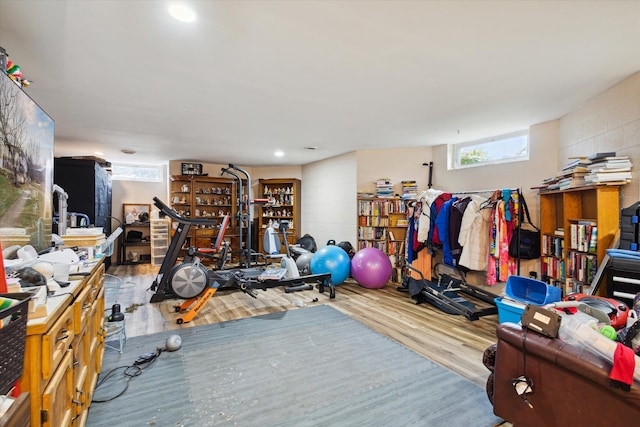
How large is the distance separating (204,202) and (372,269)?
15.8 ft

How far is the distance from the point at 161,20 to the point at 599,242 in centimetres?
401

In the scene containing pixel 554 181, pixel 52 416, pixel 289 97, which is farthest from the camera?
pixel 554 181

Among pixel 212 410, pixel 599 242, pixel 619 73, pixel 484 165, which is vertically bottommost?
pixel 212 410

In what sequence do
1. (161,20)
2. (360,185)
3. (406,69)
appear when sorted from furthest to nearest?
(360,185), (406,69), (161,20)

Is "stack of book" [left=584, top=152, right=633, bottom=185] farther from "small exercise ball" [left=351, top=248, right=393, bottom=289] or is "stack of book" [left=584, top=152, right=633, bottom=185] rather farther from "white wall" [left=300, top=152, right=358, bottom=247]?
"white wall" [left=300, top=152, right=358, bottom=247]

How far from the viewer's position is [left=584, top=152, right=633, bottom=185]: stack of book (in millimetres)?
2682

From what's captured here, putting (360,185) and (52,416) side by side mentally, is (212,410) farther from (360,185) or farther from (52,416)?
(360,185)

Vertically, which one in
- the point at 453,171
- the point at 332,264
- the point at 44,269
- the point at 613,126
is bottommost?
the point at 332,264

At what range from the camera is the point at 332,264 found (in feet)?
15.7

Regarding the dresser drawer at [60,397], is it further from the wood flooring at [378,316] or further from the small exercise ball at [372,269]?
the small exercise ball at [372,269]

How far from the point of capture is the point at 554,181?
11.3 ft

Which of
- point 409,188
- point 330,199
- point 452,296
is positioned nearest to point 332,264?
point 452,296

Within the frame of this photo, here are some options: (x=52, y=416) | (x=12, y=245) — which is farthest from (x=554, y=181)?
(x=12, y=245)

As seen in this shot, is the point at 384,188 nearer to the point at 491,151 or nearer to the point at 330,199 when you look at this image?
the point at 330,199
